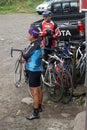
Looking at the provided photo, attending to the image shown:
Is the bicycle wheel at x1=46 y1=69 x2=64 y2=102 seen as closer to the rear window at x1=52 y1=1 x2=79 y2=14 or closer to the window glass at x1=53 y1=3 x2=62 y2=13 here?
the window glass at x1=53 y1=3 x2=62 y2=13

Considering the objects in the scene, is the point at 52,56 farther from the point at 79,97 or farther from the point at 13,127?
the point at 13,127

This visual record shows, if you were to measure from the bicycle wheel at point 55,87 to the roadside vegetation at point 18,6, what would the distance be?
22234mm

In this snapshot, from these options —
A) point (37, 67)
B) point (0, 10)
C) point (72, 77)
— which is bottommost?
point (0, 10)

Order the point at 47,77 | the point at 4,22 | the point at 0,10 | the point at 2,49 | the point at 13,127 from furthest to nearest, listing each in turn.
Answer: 1. the point at 0,10
2. the point at 4,22
3. the point at 2,49
4. the point at 47,77
5. the point at 13,127

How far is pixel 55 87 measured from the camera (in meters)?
8.41

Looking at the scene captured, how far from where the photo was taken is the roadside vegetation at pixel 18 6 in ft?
102

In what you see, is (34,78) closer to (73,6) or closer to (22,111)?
(22,111)

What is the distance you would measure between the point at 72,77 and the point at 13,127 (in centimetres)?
194

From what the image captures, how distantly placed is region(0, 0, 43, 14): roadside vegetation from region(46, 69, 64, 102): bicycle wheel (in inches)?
875

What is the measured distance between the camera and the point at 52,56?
8539mm

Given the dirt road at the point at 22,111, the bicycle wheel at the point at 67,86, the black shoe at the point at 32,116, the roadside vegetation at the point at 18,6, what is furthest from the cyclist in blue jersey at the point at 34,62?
the roadside vegetation at the point at 18,6

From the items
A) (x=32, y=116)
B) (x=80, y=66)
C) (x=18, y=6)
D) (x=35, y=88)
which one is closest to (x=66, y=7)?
(x=80, y=66)

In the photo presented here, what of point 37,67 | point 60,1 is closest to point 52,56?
point 37,67

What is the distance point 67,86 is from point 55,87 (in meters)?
0.27
